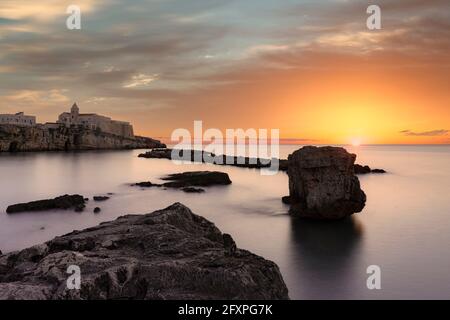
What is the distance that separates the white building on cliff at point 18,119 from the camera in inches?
5827

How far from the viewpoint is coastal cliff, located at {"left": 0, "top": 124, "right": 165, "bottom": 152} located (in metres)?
134

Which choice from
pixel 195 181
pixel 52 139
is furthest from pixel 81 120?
pixel 195 181

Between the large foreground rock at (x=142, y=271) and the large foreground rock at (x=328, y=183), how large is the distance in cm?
1879

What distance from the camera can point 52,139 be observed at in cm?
14600

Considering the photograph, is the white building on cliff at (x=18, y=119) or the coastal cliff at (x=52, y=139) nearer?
the coastal cliff at (x=52, y=139)

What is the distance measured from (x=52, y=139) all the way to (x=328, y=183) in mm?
138523

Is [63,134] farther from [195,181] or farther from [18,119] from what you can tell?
[195,181]

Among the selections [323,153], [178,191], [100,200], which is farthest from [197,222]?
[178,191]

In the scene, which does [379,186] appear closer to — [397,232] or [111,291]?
[397,232]

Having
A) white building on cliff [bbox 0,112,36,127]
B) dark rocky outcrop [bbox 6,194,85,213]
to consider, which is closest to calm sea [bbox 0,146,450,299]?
dark rocky outcrop [bbox 6,194,85,213]

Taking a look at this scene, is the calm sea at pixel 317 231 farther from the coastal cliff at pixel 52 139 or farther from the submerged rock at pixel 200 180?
the coastal cliff at pixel 52 139

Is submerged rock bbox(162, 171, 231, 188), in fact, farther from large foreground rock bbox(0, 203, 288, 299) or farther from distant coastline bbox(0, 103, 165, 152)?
distant coastline bbox(0, 103, 165, 152)
